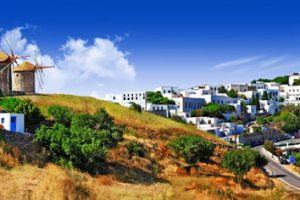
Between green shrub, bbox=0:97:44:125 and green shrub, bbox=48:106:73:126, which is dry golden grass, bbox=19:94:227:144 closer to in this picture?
green shrub, bbox=48:106:73:126

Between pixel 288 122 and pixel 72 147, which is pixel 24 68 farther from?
pixel 288 122

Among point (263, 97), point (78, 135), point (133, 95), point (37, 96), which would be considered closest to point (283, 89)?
point (263, 97)

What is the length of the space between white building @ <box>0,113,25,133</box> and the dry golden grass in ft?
65.9

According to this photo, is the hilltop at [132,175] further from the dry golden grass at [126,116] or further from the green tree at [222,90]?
the green tree at [222,90]

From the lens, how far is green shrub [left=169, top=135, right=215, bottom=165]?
45.0 meters

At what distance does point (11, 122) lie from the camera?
36.3 meters

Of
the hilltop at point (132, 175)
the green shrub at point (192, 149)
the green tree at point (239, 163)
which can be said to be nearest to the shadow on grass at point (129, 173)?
the hilltop at point (132, 175)

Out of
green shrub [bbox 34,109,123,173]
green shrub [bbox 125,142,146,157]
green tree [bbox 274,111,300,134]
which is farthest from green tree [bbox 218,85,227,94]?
green shrub [bbox 34,109,123,173]

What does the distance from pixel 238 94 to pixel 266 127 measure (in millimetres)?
37173

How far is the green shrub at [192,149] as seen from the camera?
4500cm

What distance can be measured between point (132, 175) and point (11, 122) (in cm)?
990

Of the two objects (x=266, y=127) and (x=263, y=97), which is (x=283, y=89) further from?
(x=266, y=127)

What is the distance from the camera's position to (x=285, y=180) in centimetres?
4991

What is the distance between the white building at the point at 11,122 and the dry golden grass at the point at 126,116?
65.9 feet
